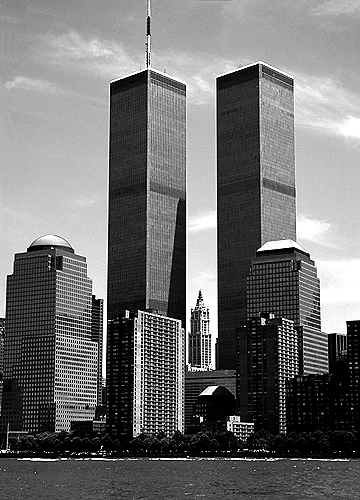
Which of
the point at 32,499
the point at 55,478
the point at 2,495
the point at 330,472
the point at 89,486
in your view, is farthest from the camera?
the point at 330,472

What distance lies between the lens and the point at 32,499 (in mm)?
123562

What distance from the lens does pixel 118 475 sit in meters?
180

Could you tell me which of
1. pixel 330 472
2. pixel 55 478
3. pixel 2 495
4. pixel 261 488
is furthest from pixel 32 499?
pixel 330 472

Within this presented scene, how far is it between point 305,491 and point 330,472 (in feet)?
190

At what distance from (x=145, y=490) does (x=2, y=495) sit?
18.1 meters

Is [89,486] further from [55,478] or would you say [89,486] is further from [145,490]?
[55,478]

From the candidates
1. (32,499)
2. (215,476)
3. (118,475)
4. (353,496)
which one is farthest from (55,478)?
(353,496)

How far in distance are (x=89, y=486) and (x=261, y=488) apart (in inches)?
943

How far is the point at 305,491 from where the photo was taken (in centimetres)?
13375

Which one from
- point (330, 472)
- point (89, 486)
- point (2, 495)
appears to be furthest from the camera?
point (330, 472)

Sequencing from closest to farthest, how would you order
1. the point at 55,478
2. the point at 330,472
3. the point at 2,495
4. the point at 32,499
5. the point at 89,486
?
the point at 32,499 < the point at 2,495 < the point at 89,486 < the point at 55,478 < the point at 330,472

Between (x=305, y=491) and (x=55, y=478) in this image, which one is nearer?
(x=305, y=491)

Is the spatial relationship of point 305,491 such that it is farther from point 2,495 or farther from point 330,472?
point 330,472

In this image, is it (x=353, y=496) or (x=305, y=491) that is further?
(x=305, y=491)
